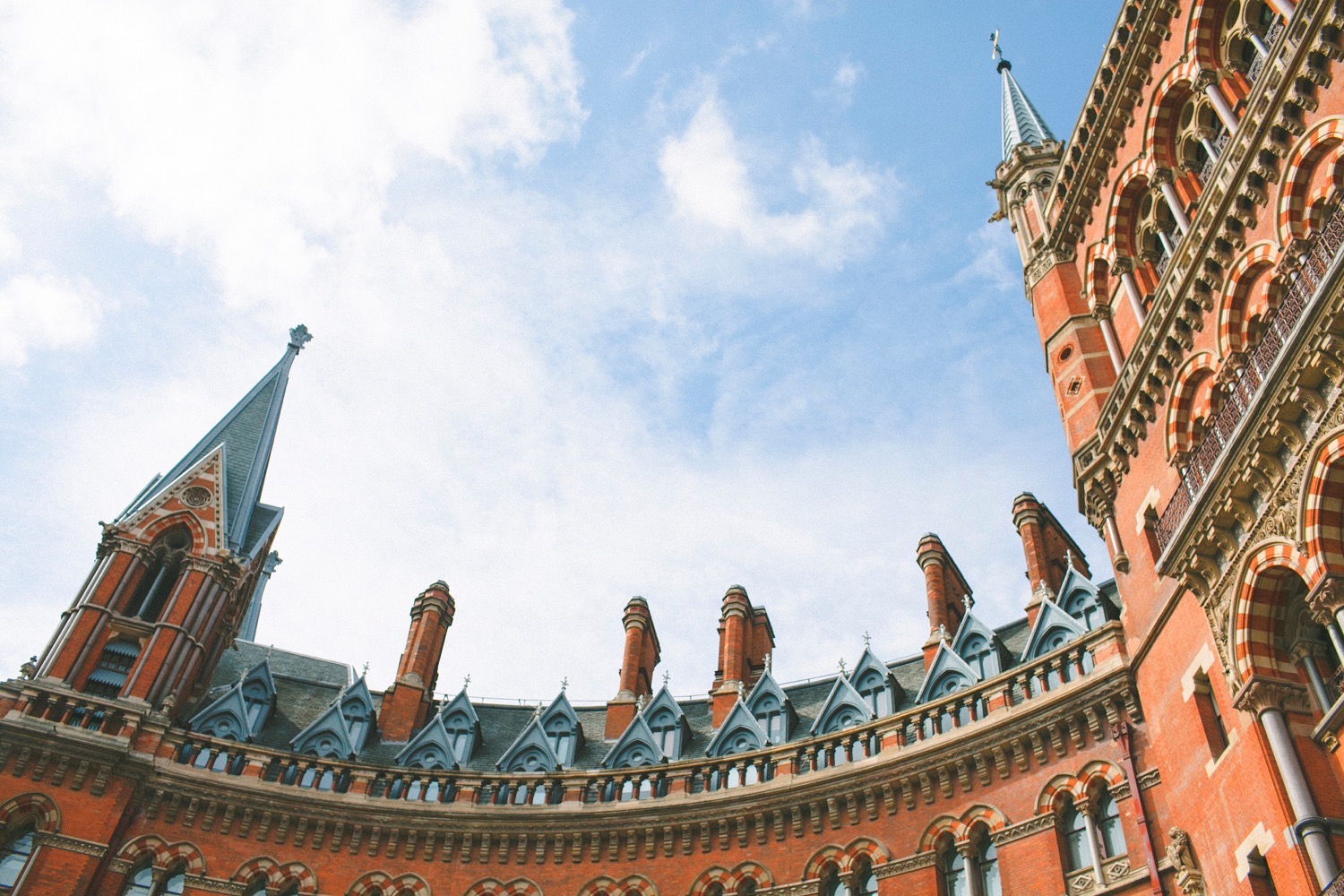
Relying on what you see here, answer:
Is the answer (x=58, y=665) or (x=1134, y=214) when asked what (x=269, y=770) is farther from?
(x=1134, y=214)

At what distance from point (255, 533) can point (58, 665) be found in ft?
25.2

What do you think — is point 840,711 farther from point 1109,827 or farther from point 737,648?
point 1109,827

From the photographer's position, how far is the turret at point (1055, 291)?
26.0 metres

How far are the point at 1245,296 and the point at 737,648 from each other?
17853mm

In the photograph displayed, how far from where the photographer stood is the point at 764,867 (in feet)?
85.0

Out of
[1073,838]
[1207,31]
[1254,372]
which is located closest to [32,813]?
[1073,838]

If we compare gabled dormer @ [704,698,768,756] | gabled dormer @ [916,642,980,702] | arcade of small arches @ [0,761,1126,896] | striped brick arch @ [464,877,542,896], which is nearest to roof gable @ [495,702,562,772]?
striped brick arch @ [464,877,542,896]

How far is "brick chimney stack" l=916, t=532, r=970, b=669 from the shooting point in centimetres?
3081

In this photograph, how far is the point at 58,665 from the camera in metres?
30.3

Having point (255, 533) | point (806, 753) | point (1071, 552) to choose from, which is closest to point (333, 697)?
point (255, 533)

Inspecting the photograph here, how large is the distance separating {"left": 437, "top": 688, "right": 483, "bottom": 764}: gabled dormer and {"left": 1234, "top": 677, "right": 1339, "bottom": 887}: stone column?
20.8 m

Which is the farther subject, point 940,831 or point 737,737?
point 737,737

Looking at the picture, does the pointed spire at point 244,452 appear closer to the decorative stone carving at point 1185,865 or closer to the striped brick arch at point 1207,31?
the decorative stone carving at point 1185,865

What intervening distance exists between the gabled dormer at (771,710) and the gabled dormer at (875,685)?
1.87 metres
